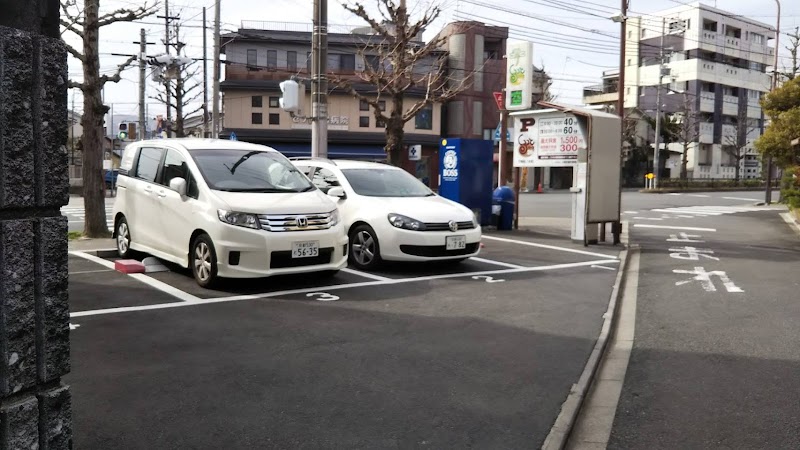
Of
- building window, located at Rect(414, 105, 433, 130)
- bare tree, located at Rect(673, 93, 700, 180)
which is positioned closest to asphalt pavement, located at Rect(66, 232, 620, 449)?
building window, located at Rect(414, 105, 433, 130)

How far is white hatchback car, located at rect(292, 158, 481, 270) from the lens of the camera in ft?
30.3

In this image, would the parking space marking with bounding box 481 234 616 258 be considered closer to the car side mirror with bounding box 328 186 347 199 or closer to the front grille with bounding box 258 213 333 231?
the car side mirror with bounding box 328 186 347 199

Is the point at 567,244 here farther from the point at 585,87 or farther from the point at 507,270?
the point at 585,87

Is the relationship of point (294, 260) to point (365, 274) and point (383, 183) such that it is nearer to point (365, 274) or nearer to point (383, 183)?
point (365, 274)

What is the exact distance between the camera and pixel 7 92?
1815mm

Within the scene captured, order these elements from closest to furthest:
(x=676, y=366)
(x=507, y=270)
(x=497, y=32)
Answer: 1. (x=676, y=366)
2. (x=507, y=270)
3. (x=497, y=32)

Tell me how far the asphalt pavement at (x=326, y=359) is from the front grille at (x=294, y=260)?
1.08ft

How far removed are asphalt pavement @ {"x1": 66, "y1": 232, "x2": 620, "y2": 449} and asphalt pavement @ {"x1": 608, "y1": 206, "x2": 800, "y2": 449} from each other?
508 mm

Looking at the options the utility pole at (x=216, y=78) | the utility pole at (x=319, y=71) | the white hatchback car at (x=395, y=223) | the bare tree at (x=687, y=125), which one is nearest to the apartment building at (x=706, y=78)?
the bare tree at (x=687, y=125)

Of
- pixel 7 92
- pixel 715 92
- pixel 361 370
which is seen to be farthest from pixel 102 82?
pixel 715 92

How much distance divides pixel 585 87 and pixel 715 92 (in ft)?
39.8

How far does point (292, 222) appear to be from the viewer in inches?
305

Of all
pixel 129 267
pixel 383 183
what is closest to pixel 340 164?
pixel 383 183

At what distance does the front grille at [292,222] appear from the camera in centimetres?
759
